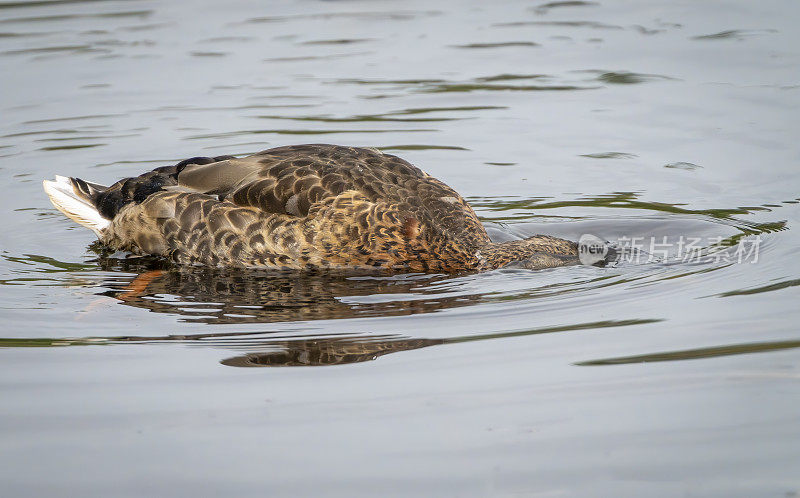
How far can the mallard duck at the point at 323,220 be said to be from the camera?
343 inches

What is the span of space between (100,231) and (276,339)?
11.6 ft

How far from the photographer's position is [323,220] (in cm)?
876

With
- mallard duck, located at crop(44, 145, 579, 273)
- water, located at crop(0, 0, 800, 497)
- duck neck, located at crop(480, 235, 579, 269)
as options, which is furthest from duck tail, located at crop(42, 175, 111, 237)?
duck neck, located at crop(480, 235, 579, 269)

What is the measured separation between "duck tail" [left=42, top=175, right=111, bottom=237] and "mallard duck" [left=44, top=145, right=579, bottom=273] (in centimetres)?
65

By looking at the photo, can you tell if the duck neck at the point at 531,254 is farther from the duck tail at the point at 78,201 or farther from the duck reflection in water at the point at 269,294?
the duck tail at the point at 78,201

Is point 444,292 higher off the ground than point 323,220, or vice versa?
point 323,220

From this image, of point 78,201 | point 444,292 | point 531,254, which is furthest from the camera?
point 78,201

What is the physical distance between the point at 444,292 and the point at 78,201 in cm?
371

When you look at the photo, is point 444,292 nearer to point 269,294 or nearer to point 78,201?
point 269,294

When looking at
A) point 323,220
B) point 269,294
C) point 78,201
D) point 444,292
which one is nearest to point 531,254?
point 444,292

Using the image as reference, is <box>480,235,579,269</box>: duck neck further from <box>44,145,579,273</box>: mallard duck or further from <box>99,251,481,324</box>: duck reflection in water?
<box>99,251,481,324</box>: duck reflection in water

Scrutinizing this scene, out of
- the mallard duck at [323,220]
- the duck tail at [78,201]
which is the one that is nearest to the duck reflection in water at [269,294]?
the mallard duck at [323,220]
